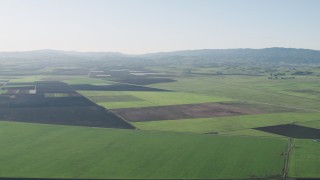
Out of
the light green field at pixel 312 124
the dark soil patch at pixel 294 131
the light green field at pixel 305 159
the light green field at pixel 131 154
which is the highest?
the light green field at pixel 312 124

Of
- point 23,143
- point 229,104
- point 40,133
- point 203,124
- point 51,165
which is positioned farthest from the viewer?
point 229,104

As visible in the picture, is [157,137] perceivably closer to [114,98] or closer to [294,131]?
[294,131]

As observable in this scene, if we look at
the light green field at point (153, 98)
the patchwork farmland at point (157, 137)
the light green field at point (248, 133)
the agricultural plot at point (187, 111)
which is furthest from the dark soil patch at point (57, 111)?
the light green field at point (248, 133)

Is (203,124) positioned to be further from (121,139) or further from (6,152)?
(6,152)

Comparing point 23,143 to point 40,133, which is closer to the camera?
point 23,143

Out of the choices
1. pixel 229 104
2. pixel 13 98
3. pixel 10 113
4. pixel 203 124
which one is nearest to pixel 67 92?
pixel 13 98

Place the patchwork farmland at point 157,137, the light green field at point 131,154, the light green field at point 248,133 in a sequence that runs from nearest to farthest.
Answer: the light green field at point 131,154 < the patchwork farmland at point 157,137 < the light green field at point 248,133

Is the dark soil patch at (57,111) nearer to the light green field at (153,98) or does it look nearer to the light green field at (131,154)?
the light green field at (153,98)
